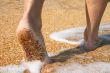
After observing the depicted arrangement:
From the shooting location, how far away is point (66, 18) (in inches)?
213

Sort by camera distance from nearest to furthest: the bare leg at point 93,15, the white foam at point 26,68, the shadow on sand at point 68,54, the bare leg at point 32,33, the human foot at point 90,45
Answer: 1. the bare leg at point 32,33
2. the white foam at point 26,68
3. the shadow on sand at point 68,54
4. the bare leg at point 93,15
5. the human foot at point 90,45

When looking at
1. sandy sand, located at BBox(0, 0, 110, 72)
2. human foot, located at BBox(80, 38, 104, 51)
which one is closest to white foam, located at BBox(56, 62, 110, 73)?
sandy sand, located at BBox(0, 0, 110, 72)

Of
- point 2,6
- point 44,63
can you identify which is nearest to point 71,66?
point 44,63

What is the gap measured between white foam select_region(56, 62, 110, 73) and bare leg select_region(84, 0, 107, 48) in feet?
1.48

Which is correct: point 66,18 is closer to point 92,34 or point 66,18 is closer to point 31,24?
point 92,34

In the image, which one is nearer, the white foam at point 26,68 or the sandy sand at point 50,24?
the white foam at point 26,68

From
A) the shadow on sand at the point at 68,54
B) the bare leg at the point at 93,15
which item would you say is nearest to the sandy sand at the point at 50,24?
the shadow on sand at the point at 68,54

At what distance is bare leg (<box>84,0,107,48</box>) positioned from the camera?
8.85 feet

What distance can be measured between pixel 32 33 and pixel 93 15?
736 mm

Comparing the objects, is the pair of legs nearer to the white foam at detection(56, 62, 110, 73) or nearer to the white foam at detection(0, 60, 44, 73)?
the white foam at detection(0, 60, 44, 73)

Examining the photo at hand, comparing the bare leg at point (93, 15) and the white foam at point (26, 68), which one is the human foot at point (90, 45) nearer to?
the bare leg at point (93, 15)

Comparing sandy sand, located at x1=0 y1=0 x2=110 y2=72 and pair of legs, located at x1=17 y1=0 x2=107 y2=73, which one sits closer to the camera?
pair of legs, located at x1=17 y1=0 x2=107 y2=73

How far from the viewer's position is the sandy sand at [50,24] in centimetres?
260

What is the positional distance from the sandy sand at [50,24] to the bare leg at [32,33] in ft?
0.44
